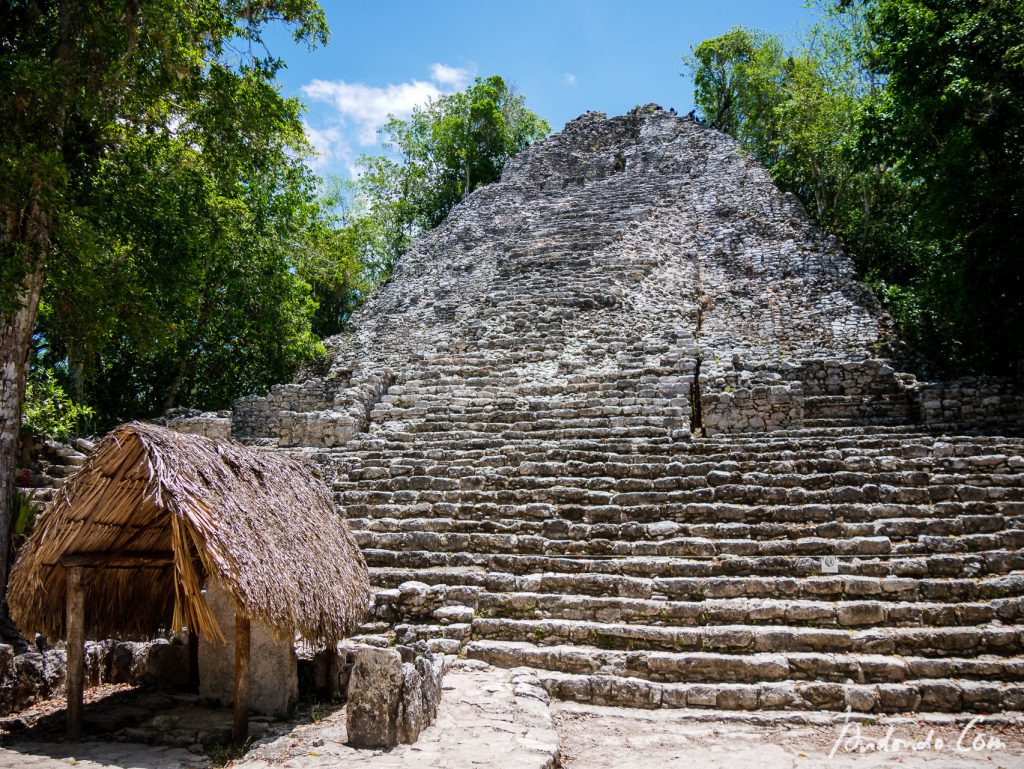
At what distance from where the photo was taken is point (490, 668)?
16.9 ft

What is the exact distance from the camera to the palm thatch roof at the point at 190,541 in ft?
12.5

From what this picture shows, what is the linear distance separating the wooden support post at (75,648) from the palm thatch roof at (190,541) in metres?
0.12

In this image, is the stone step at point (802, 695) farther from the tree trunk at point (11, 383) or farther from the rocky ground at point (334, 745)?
the tree trunk at point (11, 383)

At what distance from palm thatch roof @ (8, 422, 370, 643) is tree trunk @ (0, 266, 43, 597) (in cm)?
257

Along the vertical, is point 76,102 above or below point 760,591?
above

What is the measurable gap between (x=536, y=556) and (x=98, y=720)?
11.6 feet

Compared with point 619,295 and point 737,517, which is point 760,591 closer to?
point 737,517

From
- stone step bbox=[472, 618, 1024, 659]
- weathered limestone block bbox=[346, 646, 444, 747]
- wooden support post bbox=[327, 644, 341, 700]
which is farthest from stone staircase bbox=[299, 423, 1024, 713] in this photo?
weathered limestone block bbox=[346, 646, 444, 747]

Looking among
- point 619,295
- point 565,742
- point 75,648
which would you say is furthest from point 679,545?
point 619,295

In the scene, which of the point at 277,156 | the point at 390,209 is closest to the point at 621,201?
the point at 277,156

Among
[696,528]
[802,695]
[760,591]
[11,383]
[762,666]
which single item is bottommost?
[802,695]

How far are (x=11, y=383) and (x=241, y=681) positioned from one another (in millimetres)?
4682

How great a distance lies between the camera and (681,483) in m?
6.91

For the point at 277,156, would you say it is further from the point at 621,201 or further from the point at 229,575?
the point at 621,201
